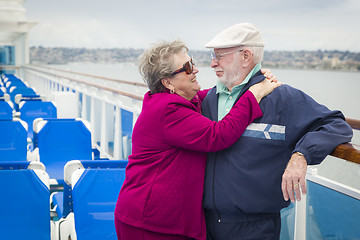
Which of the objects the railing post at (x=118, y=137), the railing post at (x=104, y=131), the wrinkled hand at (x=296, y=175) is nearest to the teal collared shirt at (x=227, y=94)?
the wrinkled hand at (x=296, y=175)

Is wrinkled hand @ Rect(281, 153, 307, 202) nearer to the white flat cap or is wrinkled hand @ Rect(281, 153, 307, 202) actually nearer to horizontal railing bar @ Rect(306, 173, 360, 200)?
horizontal railing bar @ Rect(306, 173, 360, 200)

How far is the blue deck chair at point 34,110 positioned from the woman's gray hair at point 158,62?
362 centimetres

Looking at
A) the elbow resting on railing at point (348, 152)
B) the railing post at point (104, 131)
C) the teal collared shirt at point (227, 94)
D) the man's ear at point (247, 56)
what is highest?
the man's ear at point (247, 56)

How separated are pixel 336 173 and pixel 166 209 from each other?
822 millimetres

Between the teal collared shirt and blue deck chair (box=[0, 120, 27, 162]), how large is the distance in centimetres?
217

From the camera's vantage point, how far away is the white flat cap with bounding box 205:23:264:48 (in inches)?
59.9

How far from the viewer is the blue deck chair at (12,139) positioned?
11.0 ft

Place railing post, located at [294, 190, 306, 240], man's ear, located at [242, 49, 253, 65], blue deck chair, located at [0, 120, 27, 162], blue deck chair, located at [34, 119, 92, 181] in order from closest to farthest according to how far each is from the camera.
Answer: man's ear, located at [242, 49, 253, 65]
railing post, located at [294, 190, 306, 240]
blue deck chair, located at [0, 120, 27, 162]
blue deck chair, located at [34, 119, 92, 181]

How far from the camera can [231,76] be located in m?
1.60

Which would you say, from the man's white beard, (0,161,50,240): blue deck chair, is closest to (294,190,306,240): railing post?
the man's white beard

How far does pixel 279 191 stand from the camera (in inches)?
59.2

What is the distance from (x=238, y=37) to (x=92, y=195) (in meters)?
0.98

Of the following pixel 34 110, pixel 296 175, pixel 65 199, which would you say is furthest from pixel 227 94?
pixel 34 110

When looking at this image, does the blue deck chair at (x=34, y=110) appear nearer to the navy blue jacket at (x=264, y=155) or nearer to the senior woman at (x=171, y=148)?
the senior woman at (x=171, y=148)
